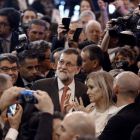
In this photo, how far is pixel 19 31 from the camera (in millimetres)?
6398

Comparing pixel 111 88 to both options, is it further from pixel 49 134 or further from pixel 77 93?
pixel 49 134

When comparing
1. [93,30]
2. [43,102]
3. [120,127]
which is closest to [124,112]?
[120,127]

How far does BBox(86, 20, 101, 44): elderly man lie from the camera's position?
6.48 metres

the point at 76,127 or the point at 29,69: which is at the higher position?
the point at 76,127

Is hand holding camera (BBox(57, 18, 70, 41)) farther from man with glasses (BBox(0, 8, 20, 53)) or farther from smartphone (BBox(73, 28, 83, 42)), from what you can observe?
man with glasses (BBox(0, 8, 20, 53))

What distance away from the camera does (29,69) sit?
530 centimetres

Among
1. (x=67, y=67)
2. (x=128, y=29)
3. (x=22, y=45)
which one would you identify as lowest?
(x=67, y=67)

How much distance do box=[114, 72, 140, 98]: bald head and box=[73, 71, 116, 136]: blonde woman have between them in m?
0.32

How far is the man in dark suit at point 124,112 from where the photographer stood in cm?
372

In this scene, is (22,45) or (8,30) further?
(8,30)

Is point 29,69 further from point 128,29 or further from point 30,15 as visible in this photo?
point 30,15

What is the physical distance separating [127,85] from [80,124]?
45.4 inches

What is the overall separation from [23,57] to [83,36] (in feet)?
4.86

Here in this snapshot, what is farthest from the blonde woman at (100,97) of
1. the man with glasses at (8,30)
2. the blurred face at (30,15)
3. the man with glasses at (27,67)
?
the blurred face at (30,15)
